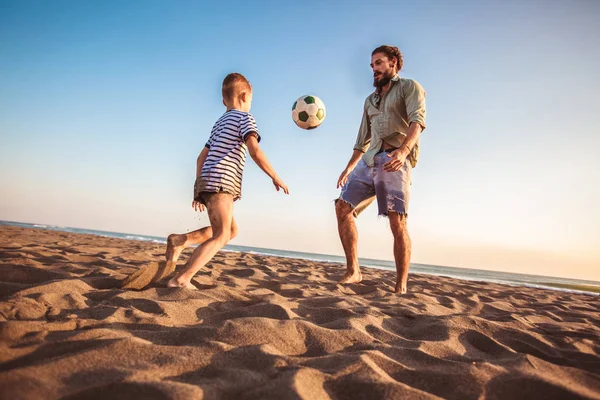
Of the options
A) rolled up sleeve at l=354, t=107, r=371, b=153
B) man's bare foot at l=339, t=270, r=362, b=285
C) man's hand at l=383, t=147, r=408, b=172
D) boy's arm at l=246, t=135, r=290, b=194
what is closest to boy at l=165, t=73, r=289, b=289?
boy's arm at l=246, t=135, r=290, b=194

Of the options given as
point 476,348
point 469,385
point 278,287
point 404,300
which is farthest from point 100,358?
point 404,300

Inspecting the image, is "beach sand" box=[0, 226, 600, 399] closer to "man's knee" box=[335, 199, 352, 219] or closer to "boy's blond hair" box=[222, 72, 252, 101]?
"man's knee" box=[335, 199, 352, 219]

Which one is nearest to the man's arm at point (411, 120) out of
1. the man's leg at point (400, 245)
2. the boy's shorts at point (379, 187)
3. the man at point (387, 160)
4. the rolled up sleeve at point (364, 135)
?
the man at point (387, 160)

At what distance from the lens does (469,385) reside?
1325mm

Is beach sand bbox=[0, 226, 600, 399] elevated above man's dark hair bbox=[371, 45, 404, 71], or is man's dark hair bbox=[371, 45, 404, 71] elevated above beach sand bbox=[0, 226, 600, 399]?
man's dark hair bbox=[371, 45, 404, 71]

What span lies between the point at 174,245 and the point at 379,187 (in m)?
2.04

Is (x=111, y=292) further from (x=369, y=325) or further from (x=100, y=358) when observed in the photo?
(x=369, y=325)

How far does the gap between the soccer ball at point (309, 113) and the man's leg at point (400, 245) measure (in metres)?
1.42

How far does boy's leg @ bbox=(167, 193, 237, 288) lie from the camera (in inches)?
101

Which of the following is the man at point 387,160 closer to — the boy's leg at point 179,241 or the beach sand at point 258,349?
the beach sand at point 258,349

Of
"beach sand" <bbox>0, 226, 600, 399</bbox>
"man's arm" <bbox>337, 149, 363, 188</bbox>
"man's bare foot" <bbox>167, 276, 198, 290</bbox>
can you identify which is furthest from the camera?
"man's arm" <bbox>337, 149, 363, 188</bbox>

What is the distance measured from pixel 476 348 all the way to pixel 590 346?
2.44 ft

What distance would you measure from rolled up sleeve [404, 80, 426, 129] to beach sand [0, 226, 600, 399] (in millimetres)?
1855

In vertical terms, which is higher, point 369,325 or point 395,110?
point 395,110
